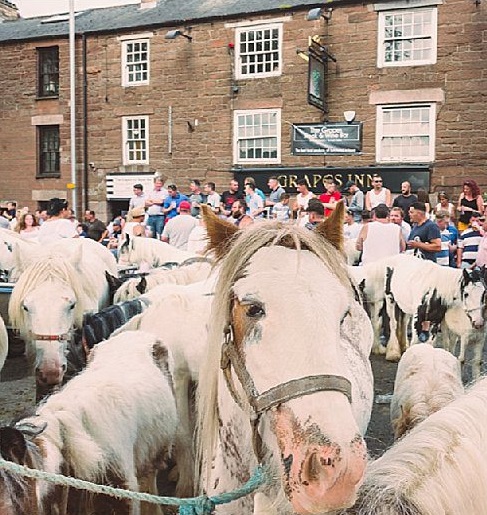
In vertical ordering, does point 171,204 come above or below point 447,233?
above

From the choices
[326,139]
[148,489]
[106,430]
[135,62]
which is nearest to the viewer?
[106,430]

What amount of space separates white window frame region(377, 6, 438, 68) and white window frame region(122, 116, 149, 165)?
329 inches

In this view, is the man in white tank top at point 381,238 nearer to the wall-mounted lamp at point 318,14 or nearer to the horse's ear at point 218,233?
the horse's ear at point 218,233

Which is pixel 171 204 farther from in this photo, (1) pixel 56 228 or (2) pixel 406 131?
(2) pixel 406 131

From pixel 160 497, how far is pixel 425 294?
22.4ft

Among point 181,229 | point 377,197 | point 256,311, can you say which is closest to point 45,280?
point 256,311

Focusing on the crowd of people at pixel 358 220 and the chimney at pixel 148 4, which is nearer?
the crowd of people at pixel 358 220

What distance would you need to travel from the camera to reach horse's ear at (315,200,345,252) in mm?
2309

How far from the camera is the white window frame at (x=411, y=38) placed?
59.3 feet

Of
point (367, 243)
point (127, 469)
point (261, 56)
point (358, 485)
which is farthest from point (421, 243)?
point (261, 56)

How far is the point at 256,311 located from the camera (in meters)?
1.98

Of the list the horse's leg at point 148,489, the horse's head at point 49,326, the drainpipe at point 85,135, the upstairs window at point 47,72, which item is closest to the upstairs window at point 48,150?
the upstairs window at point 47,72

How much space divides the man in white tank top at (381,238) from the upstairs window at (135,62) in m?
14.6

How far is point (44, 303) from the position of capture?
16.2 ft
